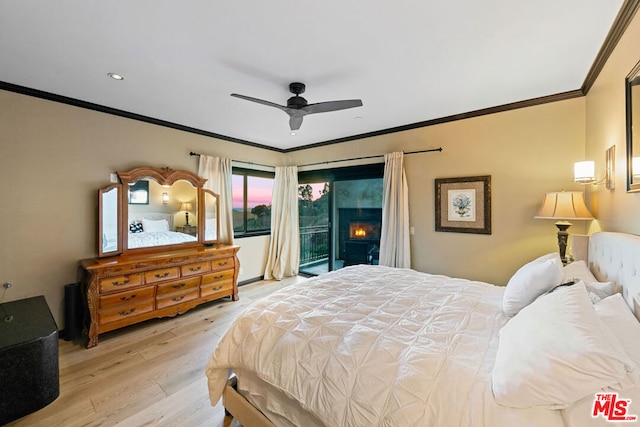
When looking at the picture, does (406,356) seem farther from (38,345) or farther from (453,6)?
(38,345)

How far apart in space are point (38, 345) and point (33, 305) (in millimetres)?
925

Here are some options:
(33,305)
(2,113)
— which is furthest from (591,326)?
(2,113)

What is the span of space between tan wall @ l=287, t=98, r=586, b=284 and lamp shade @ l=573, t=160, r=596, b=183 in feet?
1.87

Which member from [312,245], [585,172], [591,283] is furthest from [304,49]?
[312,245]

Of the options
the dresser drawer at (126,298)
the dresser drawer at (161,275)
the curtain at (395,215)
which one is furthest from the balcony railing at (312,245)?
the dresser drawer at (126,298)

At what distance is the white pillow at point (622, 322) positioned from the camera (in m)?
0.95

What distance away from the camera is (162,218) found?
365cm

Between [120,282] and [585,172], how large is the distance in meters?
4.76

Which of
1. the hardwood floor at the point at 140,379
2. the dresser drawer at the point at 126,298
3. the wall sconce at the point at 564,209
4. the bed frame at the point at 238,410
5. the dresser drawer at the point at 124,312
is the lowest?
the hardwood floor at the point at 140,379

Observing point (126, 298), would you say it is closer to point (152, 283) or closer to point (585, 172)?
point (152, 283)

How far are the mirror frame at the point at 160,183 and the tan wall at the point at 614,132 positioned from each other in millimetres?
4423

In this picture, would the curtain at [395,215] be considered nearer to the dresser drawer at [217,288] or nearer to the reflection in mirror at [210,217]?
the dresser drawer at [217,288]

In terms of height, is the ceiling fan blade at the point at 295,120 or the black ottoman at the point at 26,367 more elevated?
the ceiling fan blade at the point at 295,120

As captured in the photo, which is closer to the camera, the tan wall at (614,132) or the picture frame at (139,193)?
the tan wall at (614,132)
